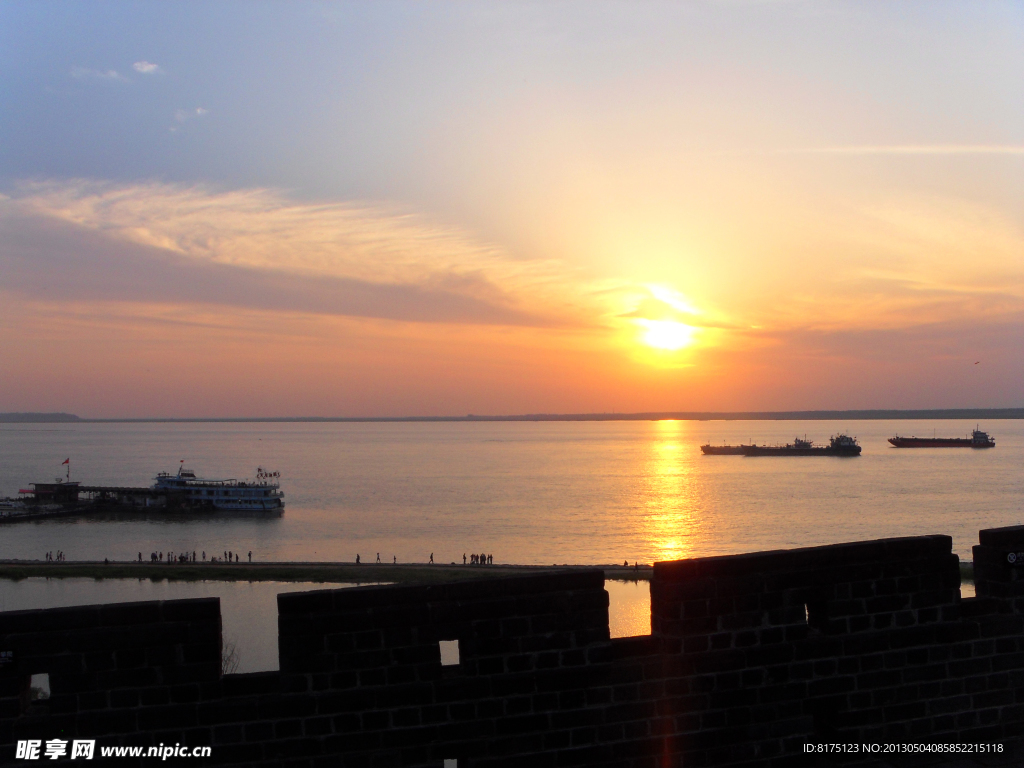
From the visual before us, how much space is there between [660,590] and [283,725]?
257 centimetres

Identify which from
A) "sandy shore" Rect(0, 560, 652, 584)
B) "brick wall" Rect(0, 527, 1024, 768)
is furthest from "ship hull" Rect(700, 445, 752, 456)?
"brick wall" Rect(0, 527, 1024, 768)

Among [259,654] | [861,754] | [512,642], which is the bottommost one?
[259,654]

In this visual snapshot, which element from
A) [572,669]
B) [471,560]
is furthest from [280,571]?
[572,669]

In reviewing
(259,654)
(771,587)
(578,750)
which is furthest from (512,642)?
(259,654)

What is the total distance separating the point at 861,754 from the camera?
537cm

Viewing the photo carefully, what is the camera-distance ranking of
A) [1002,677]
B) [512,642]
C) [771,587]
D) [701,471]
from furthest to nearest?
[701,471], [1002,677], [771,587], [512,642]

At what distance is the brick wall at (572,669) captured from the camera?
14.7ft

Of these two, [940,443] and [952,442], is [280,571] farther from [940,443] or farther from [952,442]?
[952,442]

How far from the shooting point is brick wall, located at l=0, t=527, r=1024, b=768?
4469 millimetres

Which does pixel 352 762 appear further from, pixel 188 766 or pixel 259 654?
pixel 259 654

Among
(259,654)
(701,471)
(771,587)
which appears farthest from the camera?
(701,471)

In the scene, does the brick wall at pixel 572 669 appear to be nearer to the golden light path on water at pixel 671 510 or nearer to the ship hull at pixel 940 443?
the golden light path on water at pixel 671 510

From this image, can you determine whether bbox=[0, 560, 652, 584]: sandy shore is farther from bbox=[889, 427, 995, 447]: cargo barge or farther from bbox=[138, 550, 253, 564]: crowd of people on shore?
bbox=[889, 427, 995, 447]: cargo barge

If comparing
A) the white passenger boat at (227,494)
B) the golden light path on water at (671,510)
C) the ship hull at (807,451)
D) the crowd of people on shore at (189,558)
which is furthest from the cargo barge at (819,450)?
the crowd of people on shore at (189,558)
